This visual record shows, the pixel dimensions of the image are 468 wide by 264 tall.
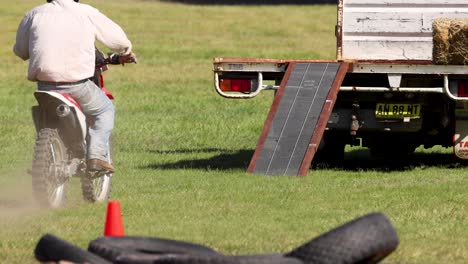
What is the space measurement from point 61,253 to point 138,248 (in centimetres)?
37

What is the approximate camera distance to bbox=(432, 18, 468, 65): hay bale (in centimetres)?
1377

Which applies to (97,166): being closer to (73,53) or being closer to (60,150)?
(60,150)

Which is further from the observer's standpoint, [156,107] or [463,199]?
[156,107]

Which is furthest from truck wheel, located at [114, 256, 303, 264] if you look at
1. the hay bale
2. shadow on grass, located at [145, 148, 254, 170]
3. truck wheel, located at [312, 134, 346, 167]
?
truck wheel, located at [312, 134, 346, 167]

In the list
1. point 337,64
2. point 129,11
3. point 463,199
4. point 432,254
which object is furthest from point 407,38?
point 129,11

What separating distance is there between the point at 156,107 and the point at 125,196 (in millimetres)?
10381

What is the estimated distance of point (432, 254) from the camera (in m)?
8.56

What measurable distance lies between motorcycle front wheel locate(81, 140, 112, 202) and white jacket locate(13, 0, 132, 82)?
85 cm

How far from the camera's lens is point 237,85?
47.4ft

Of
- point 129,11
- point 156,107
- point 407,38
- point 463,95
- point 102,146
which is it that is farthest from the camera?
point 129,11

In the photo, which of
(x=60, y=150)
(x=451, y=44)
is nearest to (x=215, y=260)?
(x=60, y=150)

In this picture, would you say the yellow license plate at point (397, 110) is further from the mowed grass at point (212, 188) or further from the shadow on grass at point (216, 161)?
the shadow on grass at point (216, 161)

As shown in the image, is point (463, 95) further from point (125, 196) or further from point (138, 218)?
point (138, 218)

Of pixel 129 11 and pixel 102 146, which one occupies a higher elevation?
pixel 102 146
